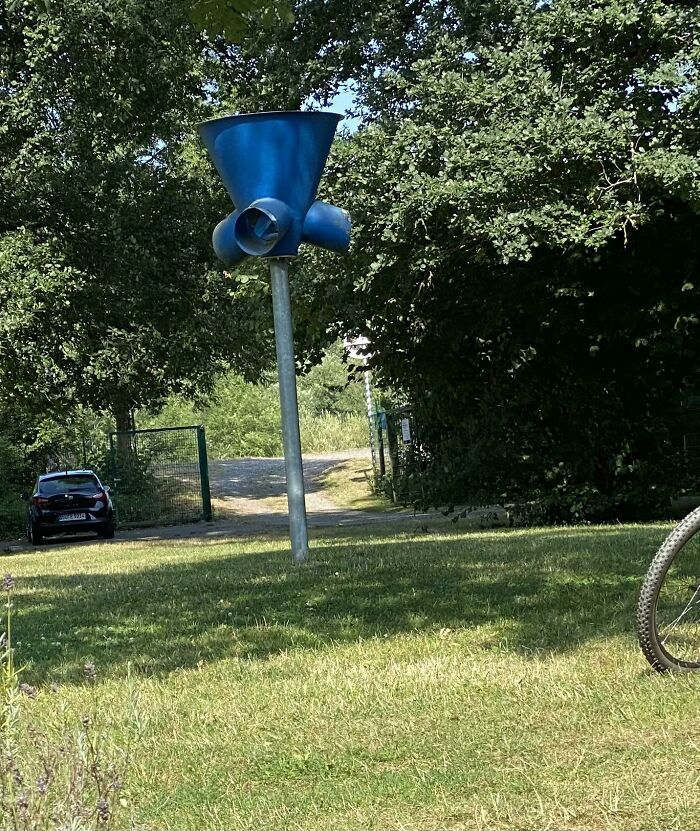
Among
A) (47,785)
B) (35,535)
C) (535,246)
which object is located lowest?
(35,535)

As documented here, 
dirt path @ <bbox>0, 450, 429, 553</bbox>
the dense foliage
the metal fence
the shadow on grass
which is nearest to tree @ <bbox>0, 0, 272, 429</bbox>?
dirt path @ <bbox>0, 450, 429, 553</bbox>

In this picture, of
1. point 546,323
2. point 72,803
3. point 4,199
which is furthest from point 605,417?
point 72,803

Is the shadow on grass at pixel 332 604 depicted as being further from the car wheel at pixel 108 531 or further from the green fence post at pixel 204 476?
the green fence post at pixel 204 476

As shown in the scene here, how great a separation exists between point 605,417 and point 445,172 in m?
4.43

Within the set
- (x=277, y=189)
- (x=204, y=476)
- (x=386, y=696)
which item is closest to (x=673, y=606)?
(x=386, y=696)

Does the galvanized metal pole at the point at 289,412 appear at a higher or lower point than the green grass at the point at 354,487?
higher

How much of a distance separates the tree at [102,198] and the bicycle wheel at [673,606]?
44.2 ft

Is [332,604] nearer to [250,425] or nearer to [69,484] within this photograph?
[69,484]

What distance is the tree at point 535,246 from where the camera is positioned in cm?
1502

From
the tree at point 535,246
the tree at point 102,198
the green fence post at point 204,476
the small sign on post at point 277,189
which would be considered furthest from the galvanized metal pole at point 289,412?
the green fence post at point 204,476

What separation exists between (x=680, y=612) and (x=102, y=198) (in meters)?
18.6

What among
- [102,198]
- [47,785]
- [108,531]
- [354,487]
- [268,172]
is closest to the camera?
[47,785]

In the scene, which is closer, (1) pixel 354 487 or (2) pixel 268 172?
(2) pixel 268 172

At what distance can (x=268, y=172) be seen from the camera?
1181 centimetres
